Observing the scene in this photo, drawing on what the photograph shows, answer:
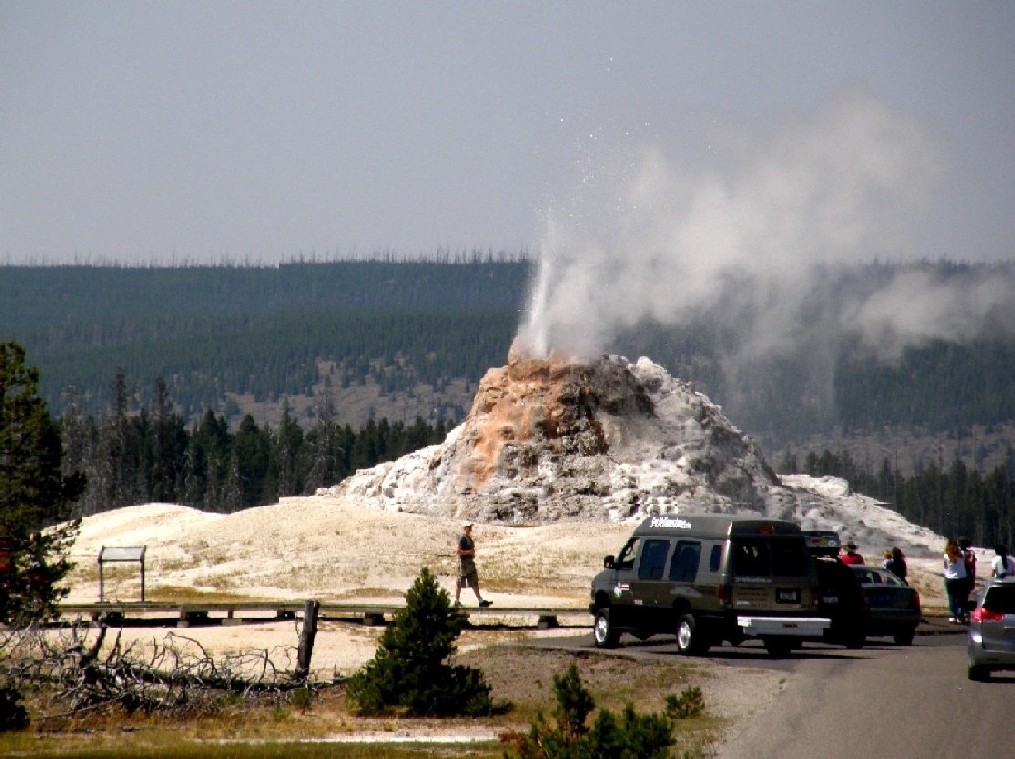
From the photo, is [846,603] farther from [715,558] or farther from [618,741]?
[618,741]

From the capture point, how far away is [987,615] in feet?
70.6

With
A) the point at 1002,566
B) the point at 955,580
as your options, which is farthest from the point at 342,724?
the point at 955,580

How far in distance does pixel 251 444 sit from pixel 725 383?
214 ft

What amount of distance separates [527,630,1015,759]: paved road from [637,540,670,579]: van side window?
1891 mm

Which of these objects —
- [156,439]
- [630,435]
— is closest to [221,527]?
[630,435]

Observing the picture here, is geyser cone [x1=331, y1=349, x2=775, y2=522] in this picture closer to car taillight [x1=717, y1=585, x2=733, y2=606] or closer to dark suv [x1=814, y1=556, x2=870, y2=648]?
dark suv [x1=814, y1=556, x2=870, y2=648]

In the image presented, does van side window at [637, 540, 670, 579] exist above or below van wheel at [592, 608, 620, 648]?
above

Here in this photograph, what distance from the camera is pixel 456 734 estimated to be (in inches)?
807

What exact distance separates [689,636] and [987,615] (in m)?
5.60

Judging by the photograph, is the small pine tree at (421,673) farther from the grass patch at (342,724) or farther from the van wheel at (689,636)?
the van wheel at (689,636)

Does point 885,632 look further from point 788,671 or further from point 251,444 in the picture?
point 251,444

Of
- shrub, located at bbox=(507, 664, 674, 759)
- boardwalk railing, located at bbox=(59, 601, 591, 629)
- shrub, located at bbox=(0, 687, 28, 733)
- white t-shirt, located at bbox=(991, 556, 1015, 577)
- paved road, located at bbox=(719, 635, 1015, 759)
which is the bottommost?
boardwalk railing, located at bbox=(59, 601, 591, 629)

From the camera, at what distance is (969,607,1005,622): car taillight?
21.4 metres

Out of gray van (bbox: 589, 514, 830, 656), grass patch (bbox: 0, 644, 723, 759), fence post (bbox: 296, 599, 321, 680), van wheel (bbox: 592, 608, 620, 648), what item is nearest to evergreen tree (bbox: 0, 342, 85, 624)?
fence post (bbox: 296, 599, 321, 680)
